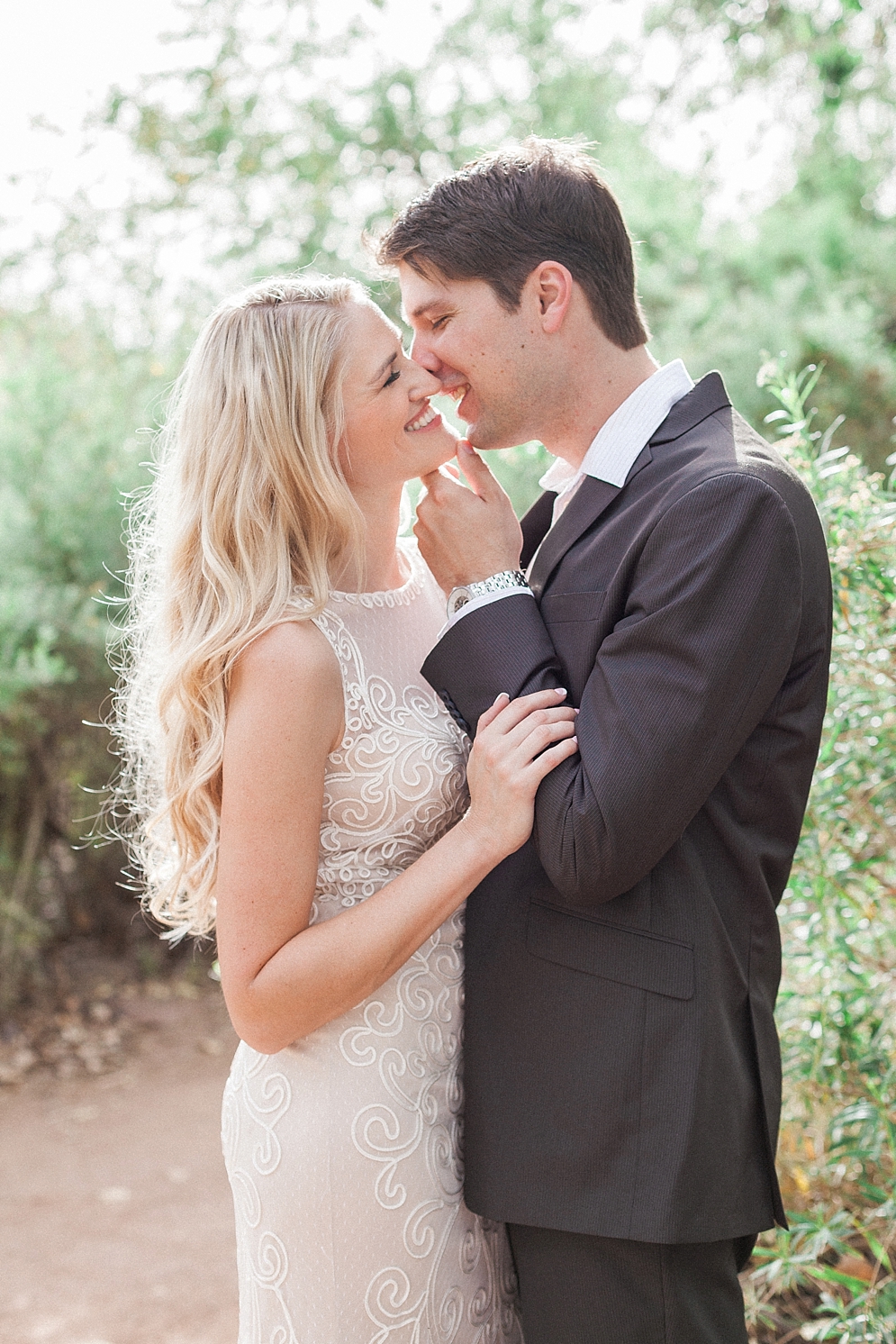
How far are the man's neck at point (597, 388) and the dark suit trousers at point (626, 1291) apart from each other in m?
1.39

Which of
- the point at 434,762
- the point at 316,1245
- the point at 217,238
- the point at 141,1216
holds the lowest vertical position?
the point at 141,1216

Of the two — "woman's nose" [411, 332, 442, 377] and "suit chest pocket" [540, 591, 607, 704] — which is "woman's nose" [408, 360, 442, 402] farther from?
"suit chest pocket" [540, 591, 607, 704]

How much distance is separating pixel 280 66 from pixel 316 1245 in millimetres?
8095

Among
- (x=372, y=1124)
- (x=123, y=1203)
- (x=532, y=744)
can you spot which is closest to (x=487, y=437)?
(x=532, y=744)

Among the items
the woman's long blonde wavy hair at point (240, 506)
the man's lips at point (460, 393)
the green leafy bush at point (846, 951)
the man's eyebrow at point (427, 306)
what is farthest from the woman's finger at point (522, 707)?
the green leafy bush at point (846, 951)

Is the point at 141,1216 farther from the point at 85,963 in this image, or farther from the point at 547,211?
the point at 547,211

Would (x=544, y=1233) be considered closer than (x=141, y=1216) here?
Yes

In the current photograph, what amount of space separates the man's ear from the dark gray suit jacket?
36cm

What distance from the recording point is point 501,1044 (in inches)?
80.1

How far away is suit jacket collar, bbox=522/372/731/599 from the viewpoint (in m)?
2.06

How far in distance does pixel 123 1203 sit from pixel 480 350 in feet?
12.8

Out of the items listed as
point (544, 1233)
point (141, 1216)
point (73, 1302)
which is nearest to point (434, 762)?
point (544, 1233)

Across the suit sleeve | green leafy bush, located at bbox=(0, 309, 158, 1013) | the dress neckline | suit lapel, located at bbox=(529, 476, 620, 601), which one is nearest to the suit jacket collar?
suit lapel, located at bbox=(529, 476, 620, 601)

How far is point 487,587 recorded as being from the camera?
6.70 feet
